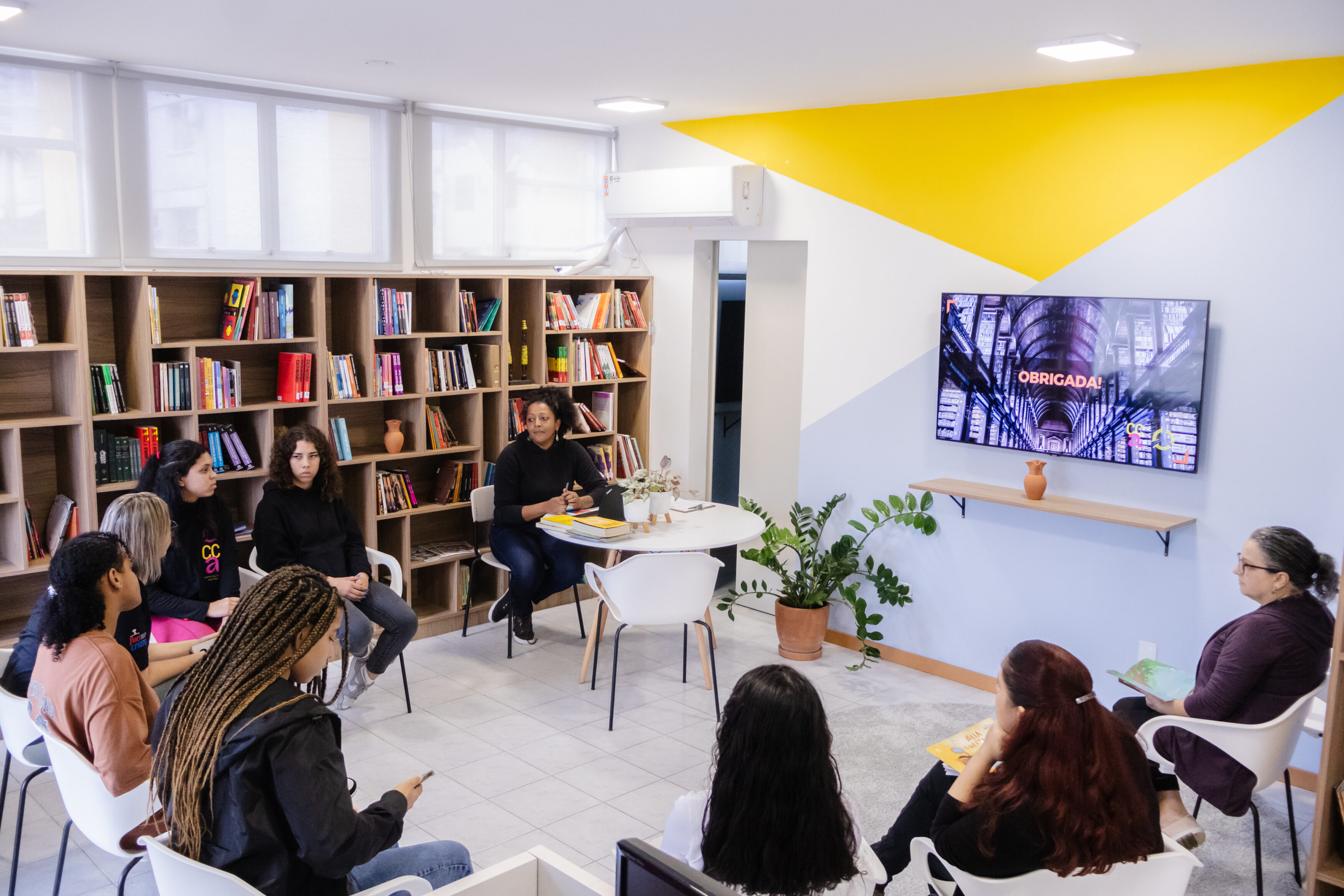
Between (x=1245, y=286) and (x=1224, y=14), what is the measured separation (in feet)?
4.13

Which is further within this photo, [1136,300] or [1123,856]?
[1136,300]

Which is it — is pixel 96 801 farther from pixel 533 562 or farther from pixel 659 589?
pixel 533 562

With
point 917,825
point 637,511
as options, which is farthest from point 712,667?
point 917,825

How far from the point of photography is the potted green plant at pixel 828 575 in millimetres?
5355

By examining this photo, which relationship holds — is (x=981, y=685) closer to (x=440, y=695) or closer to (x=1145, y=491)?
(x=1145, y=491)

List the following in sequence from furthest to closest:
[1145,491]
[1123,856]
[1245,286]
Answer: [1145,491], [1245,286], [1123,856]

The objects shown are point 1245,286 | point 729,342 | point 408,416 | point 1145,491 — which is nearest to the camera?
point 1245,286

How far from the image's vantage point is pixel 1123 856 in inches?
86.1

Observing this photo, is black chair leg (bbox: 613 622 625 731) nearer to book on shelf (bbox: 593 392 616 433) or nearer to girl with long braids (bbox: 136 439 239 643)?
girl with long braids (bbox: 136 439 239 643)

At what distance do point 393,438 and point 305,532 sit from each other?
39.4 inches

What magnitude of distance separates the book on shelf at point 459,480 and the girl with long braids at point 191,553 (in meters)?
1.68

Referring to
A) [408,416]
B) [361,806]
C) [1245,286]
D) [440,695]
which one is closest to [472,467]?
[408,416]

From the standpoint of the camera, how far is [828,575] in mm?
5469

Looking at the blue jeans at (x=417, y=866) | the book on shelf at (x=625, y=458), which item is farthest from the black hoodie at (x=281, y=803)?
the book on shelf at (x=625, y=458)
